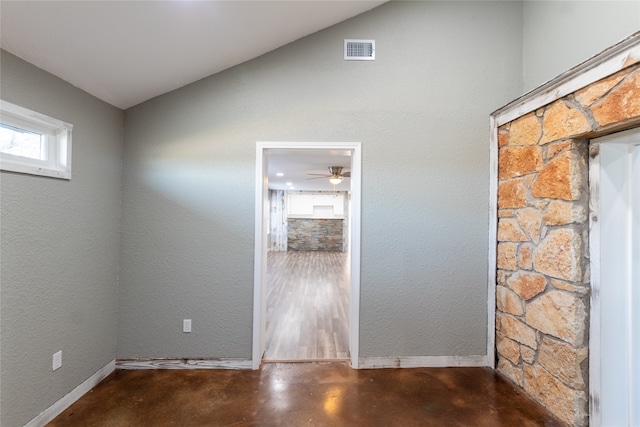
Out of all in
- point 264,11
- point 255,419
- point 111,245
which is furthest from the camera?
point 111,245

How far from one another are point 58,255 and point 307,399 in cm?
193

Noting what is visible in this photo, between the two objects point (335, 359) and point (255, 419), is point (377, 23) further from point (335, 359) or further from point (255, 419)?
point (255, 419)

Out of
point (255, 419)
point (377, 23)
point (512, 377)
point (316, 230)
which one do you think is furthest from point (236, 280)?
point (316, 230)

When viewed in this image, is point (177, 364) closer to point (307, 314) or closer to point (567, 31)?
point (307, 314)

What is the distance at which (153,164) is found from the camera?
232 centimetres

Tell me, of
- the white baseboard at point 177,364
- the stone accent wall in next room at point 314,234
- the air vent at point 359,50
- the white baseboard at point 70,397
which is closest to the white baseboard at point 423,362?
the white baseboard at point 177,364

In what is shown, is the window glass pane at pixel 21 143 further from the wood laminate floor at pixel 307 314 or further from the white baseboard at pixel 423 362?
the white baseboard at pixel 423 362

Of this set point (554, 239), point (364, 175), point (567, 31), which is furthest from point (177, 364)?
point (567, 31)

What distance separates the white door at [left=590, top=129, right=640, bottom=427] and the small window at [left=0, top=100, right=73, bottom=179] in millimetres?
3338

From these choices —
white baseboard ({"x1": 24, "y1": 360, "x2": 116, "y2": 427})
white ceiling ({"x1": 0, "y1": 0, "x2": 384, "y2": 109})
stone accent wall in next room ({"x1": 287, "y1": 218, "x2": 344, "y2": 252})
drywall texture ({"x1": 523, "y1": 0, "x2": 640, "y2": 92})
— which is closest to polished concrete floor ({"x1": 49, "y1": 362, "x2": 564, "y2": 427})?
white baseboard ({"x1": 24, "y1": 360, "x2": 116, "y2": 427})

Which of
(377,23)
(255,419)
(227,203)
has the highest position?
(377,23)

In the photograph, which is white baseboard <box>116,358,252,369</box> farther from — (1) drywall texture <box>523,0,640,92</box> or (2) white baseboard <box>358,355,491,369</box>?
(1) drywall texture <box>523,0,640,92</box>

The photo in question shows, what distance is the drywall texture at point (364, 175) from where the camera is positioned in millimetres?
2311

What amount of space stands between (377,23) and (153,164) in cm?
226
